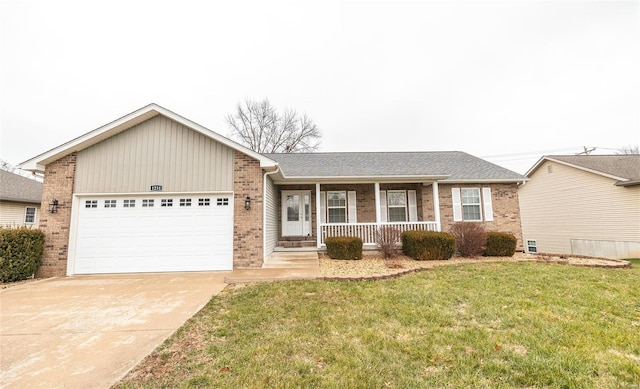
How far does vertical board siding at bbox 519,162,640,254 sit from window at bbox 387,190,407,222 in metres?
9.76

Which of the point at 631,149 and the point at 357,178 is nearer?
the point at 357,178

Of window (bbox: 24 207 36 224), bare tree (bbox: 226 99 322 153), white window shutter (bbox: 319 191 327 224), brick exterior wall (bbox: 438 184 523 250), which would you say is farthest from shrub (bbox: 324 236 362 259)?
window (bbox: 24 207 36 224)

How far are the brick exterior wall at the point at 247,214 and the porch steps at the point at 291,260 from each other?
546 millimetres

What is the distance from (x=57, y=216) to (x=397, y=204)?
1205cm

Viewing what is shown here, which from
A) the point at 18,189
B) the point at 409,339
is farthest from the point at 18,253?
the point at 18,189

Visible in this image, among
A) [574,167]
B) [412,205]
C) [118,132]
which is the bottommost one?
[412,205]

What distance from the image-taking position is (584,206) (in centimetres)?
1350

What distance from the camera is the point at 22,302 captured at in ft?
16.7

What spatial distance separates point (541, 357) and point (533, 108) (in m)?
20.4

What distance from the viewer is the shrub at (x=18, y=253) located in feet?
22.4

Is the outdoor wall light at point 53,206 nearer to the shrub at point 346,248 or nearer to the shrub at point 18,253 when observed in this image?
the shrub at point 18,253

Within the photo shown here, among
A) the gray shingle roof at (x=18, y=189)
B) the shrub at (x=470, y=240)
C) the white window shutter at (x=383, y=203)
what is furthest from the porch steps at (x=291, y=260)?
the gray shingle roof at (x=18, y=189)

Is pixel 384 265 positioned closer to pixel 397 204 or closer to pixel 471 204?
pixel 397 204

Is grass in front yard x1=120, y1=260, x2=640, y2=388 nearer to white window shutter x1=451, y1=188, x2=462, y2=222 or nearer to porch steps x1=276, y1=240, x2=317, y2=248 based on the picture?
porch steps x1=276, y1=240, x2=317, y2=248
